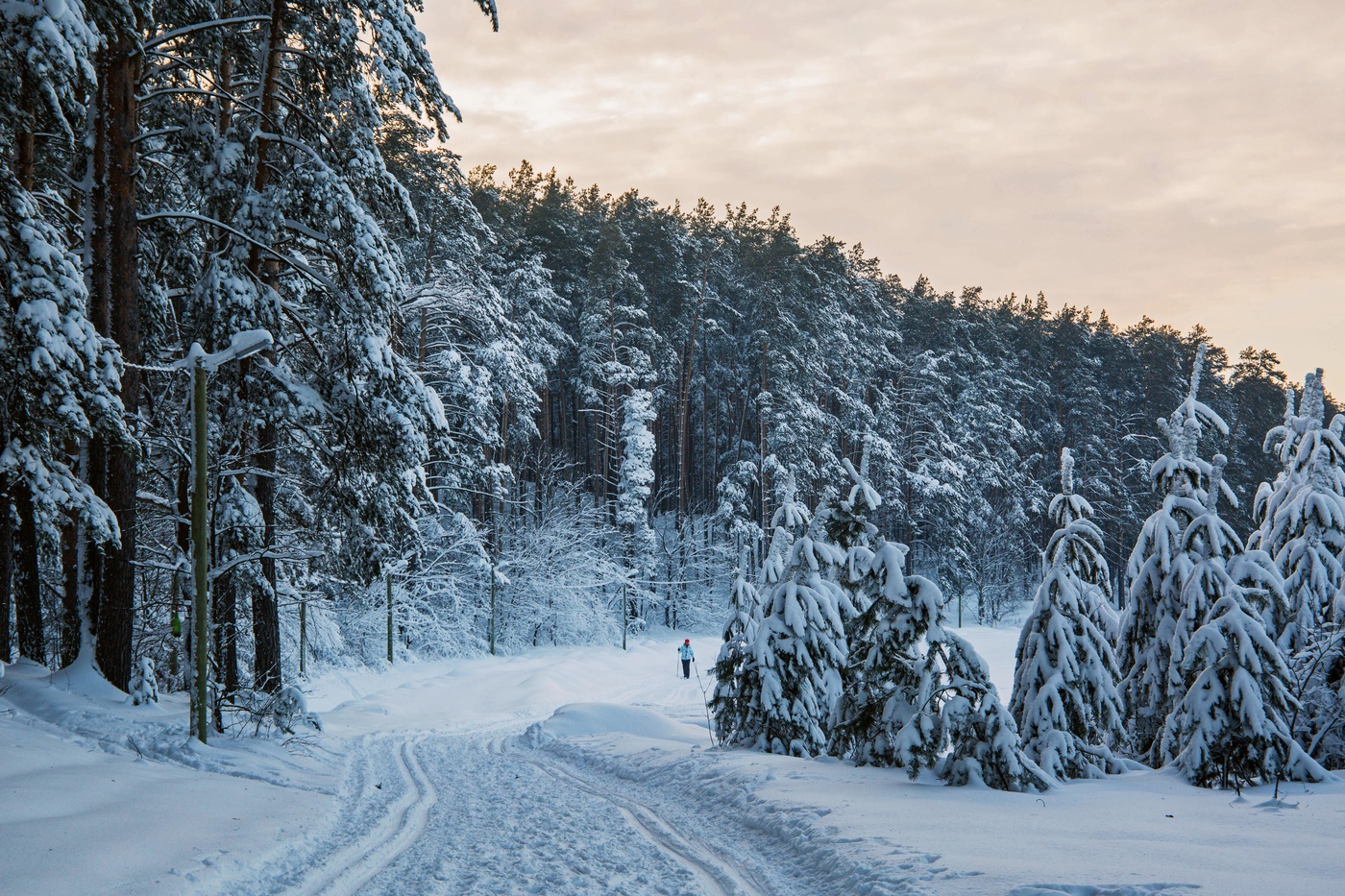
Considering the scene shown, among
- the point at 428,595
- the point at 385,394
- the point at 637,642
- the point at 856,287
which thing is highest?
the point at 856,287

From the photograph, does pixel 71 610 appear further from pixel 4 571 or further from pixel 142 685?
pixel 4 571

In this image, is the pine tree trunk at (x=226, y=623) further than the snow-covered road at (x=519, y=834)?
Yes

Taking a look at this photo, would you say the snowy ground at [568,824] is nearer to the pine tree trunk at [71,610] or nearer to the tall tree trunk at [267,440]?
the pine tree trunk at [71,610]

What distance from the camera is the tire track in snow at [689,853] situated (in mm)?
6725

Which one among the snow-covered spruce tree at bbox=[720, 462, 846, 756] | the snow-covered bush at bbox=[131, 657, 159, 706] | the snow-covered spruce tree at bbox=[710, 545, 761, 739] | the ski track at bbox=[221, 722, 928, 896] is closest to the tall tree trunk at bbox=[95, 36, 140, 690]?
the snow-covered bush at bbox=[131, 657, 159, 706]

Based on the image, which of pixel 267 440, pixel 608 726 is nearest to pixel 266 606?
pixel 267 440

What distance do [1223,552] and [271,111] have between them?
16133 millimetres

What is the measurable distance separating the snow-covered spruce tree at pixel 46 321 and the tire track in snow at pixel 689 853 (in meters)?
7.15

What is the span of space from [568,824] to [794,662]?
552 centimetres

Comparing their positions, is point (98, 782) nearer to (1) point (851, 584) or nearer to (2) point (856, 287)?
(1) point (851, 584)

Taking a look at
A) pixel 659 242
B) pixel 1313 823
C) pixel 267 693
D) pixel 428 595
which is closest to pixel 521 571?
pixel 428 595

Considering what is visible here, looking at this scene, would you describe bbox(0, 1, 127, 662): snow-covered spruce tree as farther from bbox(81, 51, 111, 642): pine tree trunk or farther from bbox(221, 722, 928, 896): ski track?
bbox(221, 722, 928, 896): ski track

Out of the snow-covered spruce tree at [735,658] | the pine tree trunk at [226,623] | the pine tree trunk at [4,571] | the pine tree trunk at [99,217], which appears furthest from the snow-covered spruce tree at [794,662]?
the pine tree trunk at [4,571]

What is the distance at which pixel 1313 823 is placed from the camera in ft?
25.1
